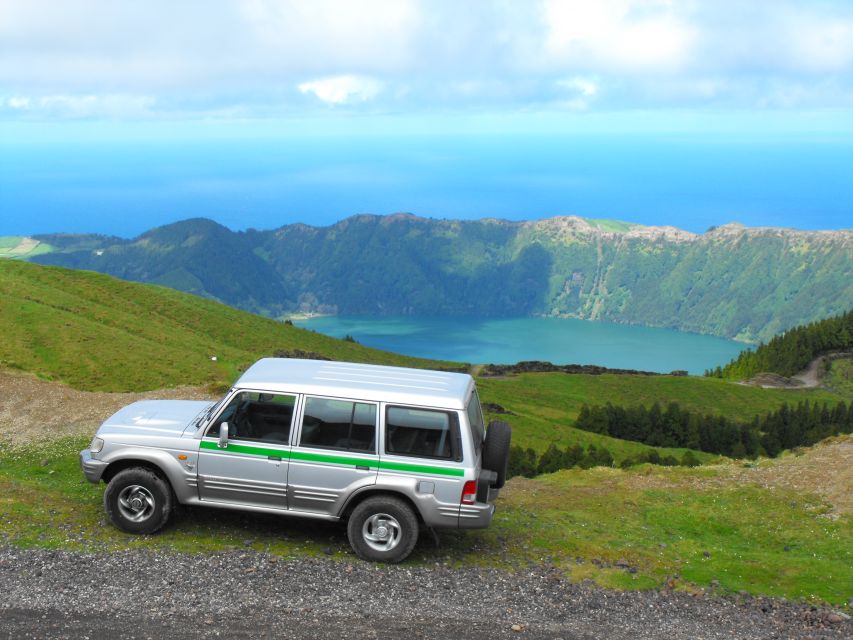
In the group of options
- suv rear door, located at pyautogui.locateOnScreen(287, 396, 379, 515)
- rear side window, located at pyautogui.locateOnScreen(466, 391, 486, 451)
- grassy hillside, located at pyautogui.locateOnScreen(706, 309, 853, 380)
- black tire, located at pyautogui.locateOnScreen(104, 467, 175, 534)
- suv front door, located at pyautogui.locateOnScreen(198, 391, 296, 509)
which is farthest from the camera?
grassy hillside, located at pyautogui.locateOnScreen(706, 309, 853, 380)

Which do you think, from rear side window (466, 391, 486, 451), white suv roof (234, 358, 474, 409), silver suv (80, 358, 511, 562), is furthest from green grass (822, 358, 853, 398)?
silver suv (80, 358, 511, 562)

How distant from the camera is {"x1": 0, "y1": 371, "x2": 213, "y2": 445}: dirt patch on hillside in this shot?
25.8 m

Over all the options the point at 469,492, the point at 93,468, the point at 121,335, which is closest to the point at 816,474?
the point at 469,492

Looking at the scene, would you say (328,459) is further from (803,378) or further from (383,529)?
(803,378)

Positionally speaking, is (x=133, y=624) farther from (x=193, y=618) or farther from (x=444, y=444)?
(x=444, y=444)

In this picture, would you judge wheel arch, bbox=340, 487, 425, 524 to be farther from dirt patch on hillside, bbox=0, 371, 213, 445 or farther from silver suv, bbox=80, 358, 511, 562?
dirt patch on hillside, bbox=0, 371, 213, 445

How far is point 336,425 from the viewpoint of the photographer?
14758mm

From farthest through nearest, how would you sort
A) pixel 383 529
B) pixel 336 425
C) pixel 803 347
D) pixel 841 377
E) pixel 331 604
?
pixel 803 347 < pixel 841 377 < pixel 336 425 < pixel 383 529 < pixel 331 604

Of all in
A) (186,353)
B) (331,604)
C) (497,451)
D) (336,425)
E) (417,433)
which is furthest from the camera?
(186,353)

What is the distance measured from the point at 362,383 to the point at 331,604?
419 cm

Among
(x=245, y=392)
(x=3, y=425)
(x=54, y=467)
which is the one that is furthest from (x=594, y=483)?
(x=3, y=425)

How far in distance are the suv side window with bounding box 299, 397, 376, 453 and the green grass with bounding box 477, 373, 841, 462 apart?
73083 mm

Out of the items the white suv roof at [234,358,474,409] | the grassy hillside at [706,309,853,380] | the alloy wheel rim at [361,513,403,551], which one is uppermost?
the grassy hillside at [706,309,853,380]

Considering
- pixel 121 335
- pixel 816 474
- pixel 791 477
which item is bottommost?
pixel 791 477
